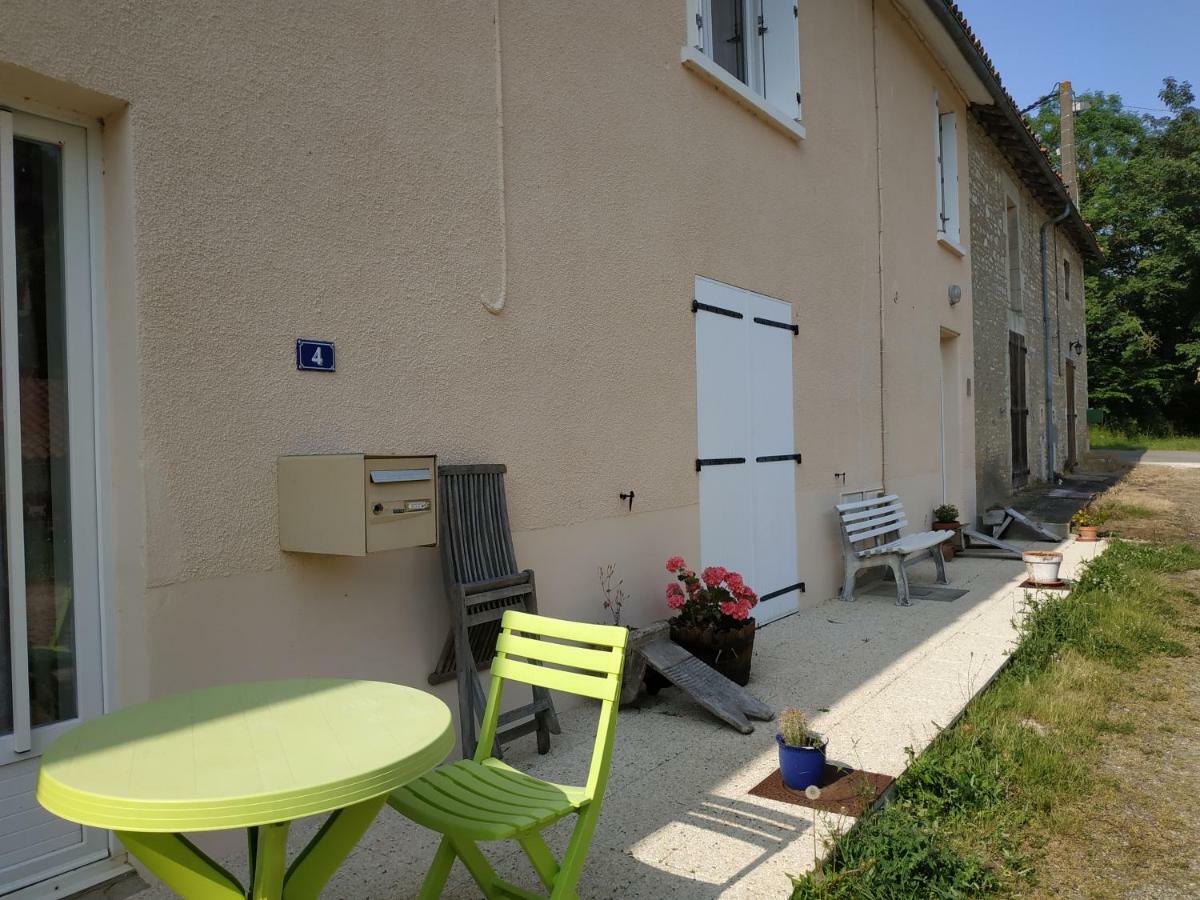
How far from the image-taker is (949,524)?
30.1ft

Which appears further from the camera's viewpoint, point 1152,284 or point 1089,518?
point 1152,284

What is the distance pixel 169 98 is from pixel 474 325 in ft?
4.72

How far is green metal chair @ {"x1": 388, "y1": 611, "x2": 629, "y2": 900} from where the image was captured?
2076 mm

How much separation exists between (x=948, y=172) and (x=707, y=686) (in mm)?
8238

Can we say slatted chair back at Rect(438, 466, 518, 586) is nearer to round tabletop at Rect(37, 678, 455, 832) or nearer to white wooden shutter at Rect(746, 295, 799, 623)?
round tabletop at Rect(37, 678, 455, 832)

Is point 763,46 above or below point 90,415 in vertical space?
above

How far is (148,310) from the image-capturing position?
262cm

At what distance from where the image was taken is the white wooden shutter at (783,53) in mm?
6504

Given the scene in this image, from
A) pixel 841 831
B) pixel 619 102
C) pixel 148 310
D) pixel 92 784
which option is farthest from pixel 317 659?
pixel 619 102

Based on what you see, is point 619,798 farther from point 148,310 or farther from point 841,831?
point 148,310

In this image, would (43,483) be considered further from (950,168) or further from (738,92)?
(950,168)

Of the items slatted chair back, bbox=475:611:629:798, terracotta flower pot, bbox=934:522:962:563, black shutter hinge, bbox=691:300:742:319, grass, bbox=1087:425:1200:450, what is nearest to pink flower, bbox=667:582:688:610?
black shutter hinge, bbox=691:300:742:319

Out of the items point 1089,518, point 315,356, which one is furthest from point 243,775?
point 1089,518

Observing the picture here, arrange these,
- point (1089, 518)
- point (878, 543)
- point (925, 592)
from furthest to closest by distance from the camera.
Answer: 1. point (1089, 518)
2. point (878, 543)
3. point (925, 592)
